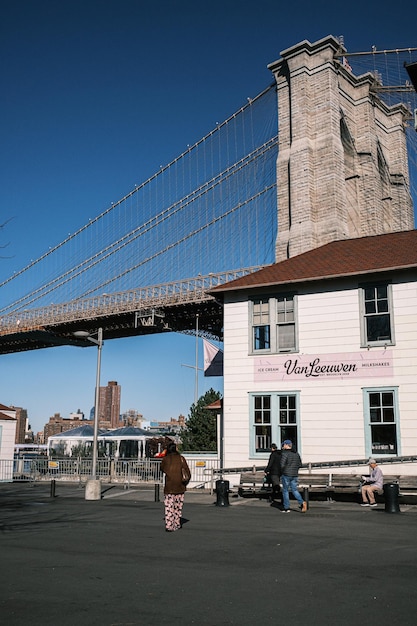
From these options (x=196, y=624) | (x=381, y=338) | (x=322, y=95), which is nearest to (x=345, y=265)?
(x=381, y=338)

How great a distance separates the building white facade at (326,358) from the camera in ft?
61.3

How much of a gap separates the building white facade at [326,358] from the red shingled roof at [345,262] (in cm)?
5

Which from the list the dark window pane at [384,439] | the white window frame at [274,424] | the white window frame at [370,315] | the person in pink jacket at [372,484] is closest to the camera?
the person in pink jacket at [372,484]

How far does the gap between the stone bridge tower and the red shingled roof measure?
504 inches

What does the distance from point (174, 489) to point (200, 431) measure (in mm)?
29167

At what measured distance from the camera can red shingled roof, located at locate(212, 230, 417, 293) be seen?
19.5m

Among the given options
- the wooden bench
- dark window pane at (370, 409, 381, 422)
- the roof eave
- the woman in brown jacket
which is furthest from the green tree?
the woman in brown jacket

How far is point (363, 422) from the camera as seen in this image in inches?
738

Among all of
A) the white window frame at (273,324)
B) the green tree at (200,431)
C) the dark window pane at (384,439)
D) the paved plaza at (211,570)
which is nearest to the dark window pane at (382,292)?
the white window frame at (273,324)

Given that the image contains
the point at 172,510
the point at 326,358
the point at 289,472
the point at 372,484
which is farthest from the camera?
the point at 326,358

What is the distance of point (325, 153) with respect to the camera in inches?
1491

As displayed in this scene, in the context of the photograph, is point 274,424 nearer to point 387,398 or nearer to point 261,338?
point 261,338

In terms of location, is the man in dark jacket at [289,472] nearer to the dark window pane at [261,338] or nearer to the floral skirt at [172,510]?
the floral skirt at [172,510]

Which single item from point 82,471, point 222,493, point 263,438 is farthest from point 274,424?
point 82,471
